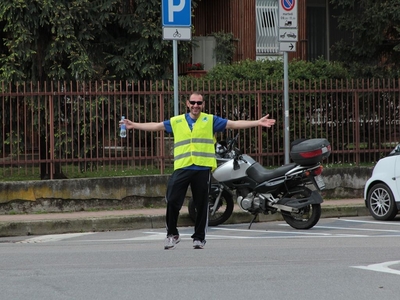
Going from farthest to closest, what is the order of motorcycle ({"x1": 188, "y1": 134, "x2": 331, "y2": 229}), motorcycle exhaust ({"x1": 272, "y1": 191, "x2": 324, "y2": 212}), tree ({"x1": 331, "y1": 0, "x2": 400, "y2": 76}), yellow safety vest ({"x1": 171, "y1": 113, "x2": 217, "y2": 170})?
tree ({"x1": 331, "y1": 0, "x2": 400, "y2": 76}), motorcycle ({"x1": 188, "y1": 134, "x2": 331, "y2": 229}), motorcycle exhaust ({"x1": 272, "y1": 191, "x2": 324, "y2": 212}), yellow safety vest ({"x1": 171, "y1": 113, "x2": 217, "y2": 170})

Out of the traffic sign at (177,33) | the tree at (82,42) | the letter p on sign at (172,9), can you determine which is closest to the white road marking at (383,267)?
the traffic sign at (177,33)

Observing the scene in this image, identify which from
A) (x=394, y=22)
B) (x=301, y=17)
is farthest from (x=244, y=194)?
(x=301, y=17)

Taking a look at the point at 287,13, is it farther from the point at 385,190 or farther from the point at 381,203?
the point at 381,203

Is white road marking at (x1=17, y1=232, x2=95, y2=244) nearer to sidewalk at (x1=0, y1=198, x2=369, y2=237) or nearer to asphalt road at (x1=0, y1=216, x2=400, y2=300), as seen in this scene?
asphalt road at (x1=0, y1=216, x2=400, y2=300)

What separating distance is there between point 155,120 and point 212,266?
7.00 meters

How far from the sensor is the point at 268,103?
666 inches

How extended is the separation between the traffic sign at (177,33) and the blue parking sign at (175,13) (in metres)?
0.07

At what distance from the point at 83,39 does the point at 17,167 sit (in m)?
5.42

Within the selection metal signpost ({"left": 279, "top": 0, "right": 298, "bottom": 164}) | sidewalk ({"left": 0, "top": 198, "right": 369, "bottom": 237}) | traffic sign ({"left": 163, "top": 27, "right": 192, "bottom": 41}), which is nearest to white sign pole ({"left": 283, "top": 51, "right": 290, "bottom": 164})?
metal signpost ({"left": 279, "top": 0, "right": 298, "bottom": 164})

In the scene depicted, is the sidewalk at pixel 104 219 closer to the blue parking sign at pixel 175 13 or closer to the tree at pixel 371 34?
the blue parking sign at pixel 175 13

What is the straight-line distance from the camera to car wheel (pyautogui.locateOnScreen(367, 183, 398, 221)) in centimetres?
1416

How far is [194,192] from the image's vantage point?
10.9 m

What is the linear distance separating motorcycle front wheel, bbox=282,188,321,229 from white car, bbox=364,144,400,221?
155 centimetres

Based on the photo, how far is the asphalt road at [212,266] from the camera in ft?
25.8
